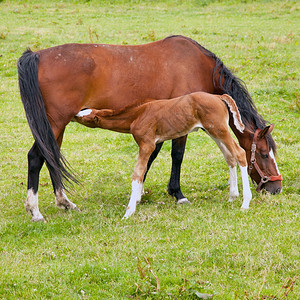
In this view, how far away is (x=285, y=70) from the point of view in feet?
47.0

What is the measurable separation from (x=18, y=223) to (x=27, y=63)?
6.64ft

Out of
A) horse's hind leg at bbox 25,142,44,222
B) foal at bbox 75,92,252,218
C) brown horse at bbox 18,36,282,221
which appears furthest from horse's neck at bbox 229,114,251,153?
horse's hind leg at bbox 25,142,44,222

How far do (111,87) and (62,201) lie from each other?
1.70 m

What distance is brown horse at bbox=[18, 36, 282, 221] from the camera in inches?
254

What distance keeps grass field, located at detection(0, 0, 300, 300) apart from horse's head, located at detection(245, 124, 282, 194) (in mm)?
218

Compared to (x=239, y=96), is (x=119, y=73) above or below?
above

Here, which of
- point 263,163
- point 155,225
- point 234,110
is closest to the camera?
point 155,225

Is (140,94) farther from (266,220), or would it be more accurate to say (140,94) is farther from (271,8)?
(271,8)

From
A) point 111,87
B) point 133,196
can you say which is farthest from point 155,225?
point 111,87

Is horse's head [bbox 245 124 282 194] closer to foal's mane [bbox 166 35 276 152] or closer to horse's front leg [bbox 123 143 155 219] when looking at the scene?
foal's mane [bbox 166 35 276 152]

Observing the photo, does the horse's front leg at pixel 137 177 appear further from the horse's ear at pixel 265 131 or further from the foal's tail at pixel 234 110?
the horse's ear at pixel 265 131

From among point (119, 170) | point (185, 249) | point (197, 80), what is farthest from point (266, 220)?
point (119, 170)

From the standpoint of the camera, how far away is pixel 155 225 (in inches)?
246

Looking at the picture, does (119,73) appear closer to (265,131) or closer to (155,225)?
(155,225)
